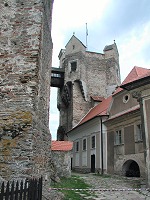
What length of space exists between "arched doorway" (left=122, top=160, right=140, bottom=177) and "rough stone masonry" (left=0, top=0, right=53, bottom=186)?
10.5 meters

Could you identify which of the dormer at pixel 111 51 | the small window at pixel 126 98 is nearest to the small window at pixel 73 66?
the dormer at pixel 111 51

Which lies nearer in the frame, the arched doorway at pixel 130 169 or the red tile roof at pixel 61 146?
the red tile roof at pixel 61 146

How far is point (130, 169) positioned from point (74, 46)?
19278 millimetres

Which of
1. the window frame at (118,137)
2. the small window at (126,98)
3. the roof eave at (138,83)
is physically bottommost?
the window frame at (118,137)

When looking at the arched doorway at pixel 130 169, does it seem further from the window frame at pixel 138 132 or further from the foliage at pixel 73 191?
the foliage at pixel 73 191

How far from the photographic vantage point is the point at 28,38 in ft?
24.5

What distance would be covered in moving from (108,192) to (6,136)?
19.3 feet

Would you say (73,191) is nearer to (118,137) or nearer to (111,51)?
(118,137)

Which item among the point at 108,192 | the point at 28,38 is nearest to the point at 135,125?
the point at 108,192

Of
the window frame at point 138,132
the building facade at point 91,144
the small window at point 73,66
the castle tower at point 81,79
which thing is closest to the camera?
the window frame at point 138,132

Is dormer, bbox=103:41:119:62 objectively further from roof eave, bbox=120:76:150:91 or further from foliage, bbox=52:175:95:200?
foliage, bbox=52:175:95:200

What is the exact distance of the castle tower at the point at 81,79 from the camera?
28430mm

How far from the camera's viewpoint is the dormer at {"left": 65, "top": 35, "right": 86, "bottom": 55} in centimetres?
3106

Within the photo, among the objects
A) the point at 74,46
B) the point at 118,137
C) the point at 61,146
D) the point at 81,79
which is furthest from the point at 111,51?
the point at 61,146
